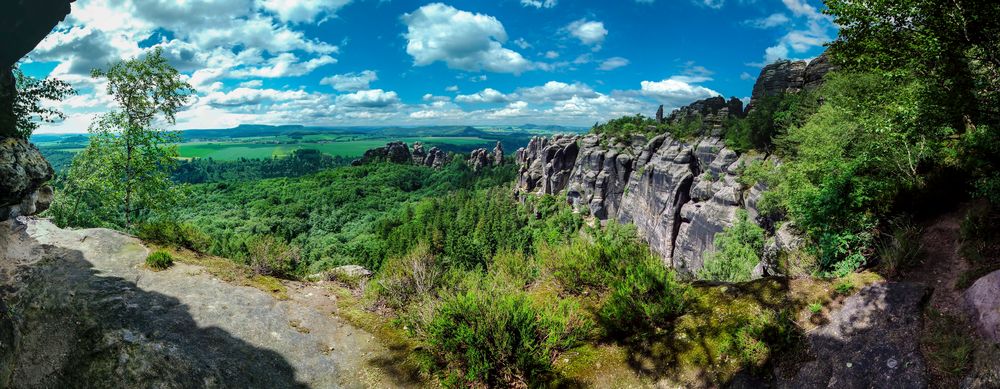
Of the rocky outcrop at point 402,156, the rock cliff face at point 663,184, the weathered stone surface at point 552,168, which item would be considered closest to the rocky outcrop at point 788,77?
the rock cliff face at point 663,184

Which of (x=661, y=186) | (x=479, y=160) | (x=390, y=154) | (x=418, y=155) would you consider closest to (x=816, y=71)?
(x=661, y=186)

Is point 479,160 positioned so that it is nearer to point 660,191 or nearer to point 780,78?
point 660,191

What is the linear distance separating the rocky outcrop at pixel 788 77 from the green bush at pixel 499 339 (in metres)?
60.5

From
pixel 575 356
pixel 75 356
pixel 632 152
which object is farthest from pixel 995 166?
pixel 632 152

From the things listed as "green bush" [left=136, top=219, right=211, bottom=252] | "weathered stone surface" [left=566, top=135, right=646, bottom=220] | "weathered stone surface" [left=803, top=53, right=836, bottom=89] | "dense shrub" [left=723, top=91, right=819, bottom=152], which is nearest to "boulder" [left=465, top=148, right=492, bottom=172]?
"weathered stone surface" [left=566, top=135, right=646, bottom=220]

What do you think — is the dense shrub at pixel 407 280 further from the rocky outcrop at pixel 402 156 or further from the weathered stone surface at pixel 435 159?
the weathered stone surface at pixel 435 159

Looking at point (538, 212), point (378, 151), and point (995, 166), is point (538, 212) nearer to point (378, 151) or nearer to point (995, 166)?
point (995, 166)

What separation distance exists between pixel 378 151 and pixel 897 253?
626 ft

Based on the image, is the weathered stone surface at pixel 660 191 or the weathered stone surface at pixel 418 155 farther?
the weathered stone surface at pixel 418 155

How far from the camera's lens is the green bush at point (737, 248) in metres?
32.5

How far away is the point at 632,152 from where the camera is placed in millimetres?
78125

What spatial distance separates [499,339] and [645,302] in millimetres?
3034

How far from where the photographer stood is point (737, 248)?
3562 centimetres

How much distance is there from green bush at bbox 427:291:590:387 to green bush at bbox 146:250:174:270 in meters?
10.8
